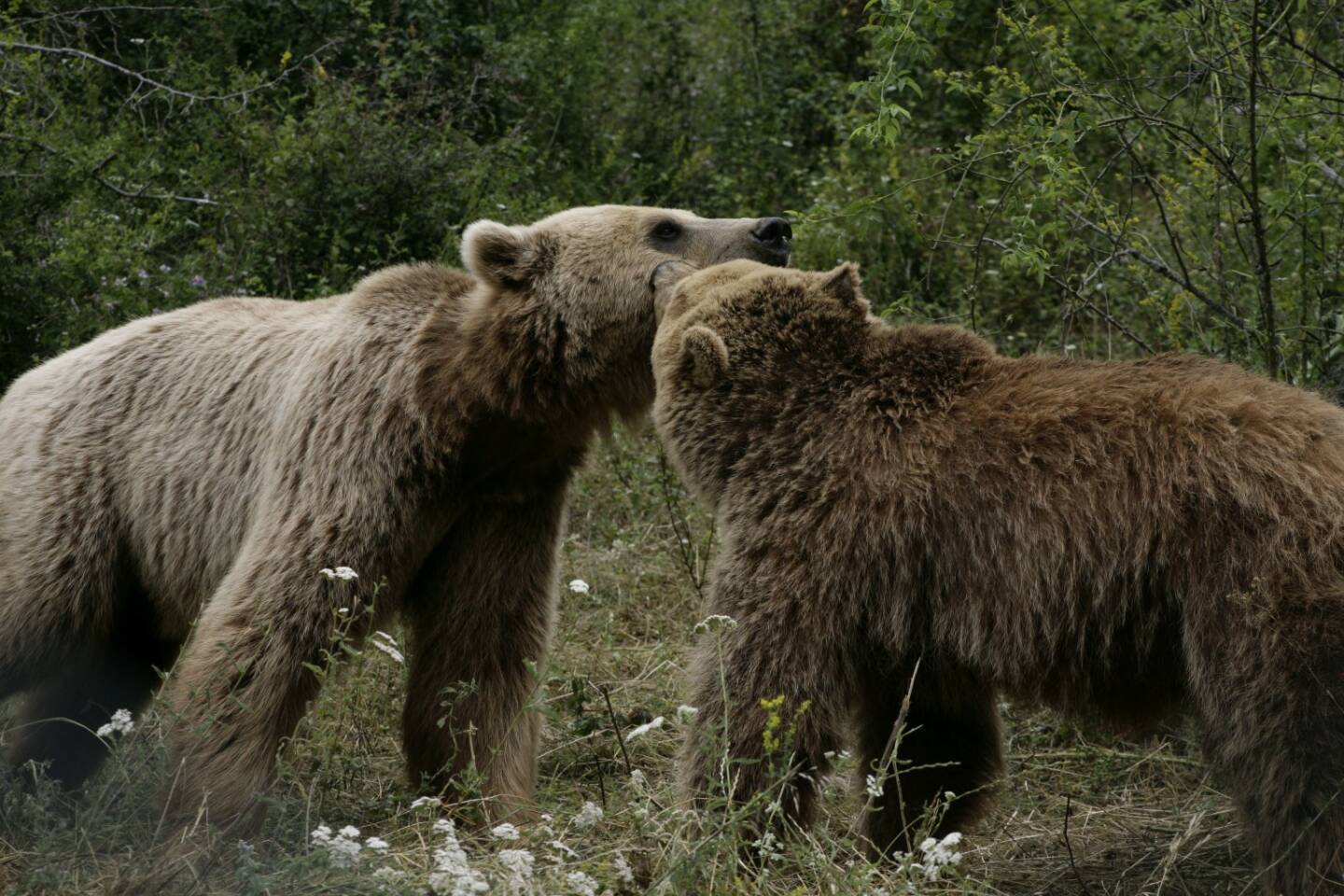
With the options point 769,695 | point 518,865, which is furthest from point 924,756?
point 518,865

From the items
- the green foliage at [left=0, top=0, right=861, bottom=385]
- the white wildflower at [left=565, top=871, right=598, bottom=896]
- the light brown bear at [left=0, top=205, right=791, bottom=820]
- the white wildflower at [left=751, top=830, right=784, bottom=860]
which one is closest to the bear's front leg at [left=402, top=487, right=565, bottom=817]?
the light brown bear at [left=0, top=205, right=791, bottom=820]

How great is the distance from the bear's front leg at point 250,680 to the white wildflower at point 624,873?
3.58 ft

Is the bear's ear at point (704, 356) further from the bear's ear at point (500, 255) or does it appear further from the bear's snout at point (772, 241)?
the bear's ear at point (500, 255)

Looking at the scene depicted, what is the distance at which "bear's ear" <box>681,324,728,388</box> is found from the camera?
4590mm

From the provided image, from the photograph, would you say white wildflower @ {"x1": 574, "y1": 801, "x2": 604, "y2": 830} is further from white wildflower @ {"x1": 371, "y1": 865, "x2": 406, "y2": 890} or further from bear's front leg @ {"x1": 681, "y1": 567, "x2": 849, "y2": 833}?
white wildflower @ {"x1": 371, "y1": 865, "x2": 406, "y2": 890}

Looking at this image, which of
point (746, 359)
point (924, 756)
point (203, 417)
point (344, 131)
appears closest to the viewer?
point (746, 359)

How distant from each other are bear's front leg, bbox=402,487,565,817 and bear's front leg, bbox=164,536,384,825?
480mm

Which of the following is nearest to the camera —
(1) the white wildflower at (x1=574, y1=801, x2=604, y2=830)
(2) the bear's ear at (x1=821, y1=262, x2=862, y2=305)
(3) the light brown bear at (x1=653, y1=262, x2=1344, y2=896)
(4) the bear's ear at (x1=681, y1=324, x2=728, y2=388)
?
(3) the light brown bear at (x1=653, y1=262, x2=1344, y2=896)

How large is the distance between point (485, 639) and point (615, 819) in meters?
0.72

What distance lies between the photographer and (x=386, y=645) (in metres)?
4.54

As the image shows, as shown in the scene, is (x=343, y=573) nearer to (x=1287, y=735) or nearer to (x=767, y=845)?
(x=767, y=845)

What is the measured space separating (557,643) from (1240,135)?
150 inches

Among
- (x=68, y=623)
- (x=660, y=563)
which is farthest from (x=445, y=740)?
(x=660, y=563)

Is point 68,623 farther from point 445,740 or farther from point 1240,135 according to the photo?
point 1240,135
